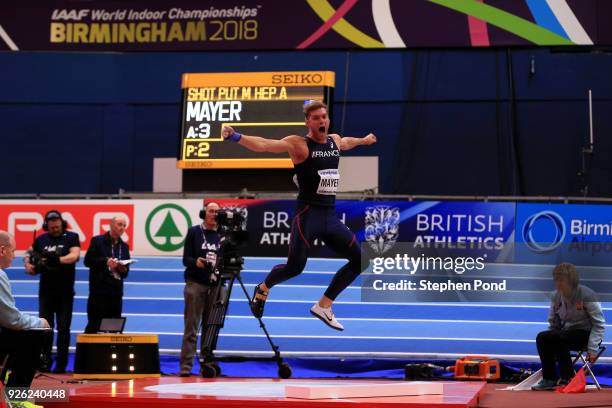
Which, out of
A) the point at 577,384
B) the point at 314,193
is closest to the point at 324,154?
the point at 314,193

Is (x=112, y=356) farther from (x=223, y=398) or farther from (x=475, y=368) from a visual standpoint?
(x=475, y=368)

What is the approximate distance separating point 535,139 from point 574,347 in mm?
6774

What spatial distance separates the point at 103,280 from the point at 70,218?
1835 mm

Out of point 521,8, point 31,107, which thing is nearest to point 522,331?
point 521,8

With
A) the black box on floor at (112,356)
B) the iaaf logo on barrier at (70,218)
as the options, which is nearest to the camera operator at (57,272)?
the black box on floor at (112,356)

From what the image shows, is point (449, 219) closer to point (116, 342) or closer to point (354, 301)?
point (354, 301)

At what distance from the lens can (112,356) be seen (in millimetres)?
8477

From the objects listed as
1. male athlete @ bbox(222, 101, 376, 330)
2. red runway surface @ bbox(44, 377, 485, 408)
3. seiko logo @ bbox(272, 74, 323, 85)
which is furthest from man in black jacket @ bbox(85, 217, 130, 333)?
seiko logo @ bbox(272, 74, 323, 85)

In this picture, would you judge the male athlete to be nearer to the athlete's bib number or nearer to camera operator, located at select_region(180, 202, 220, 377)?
the athlete's bib number

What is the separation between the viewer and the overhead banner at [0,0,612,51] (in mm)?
12312

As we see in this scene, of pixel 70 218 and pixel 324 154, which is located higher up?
pixel 324 154

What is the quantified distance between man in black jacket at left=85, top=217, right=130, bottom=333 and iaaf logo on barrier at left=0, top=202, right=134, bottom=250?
1402 millimetres

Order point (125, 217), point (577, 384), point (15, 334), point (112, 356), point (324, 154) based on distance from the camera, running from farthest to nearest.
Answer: point (125, 217), point (112, 356), point (577, 384), point (324, 154), point (15, 334)

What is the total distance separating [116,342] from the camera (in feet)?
27.9
